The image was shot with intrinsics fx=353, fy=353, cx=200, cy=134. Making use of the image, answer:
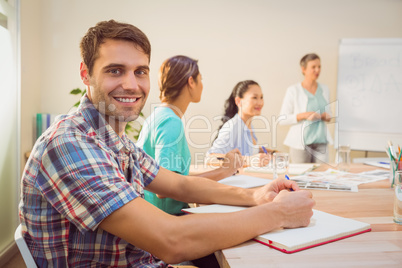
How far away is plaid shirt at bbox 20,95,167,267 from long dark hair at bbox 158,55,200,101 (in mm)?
884

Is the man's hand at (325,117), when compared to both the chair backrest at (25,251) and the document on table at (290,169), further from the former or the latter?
the chair backrest at (25,251)

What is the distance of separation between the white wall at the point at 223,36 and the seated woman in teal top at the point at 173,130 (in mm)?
1958

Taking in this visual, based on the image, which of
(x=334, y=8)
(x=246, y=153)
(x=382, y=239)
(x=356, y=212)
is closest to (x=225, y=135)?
(x=246, y=153)

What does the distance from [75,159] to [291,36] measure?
3630mm

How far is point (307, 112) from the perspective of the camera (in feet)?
12.1

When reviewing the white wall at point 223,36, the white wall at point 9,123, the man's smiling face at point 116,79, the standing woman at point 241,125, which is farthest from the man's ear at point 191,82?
the white wall at point 223,36

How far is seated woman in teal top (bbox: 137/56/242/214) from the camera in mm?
1455

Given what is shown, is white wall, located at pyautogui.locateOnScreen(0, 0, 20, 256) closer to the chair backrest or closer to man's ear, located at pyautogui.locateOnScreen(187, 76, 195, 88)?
man's ear, located at pyautogui.locateOnScreen(187, 76, 195, 88)

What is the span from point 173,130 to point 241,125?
1297 mm

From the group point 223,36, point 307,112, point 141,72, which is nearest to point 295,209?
point 141,72

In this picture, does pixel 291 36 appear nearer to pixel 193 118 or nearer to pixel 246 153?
pixel 193 118

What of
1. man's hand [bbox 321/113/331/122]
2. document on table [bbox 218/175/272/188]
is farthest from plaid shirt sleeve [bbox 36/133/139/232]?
man's hand [bbox 321/113/331/122]

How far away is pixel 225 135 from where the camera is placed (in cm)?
258

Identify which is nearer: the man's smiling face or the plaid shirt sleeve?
the plaid shirt sleeve
